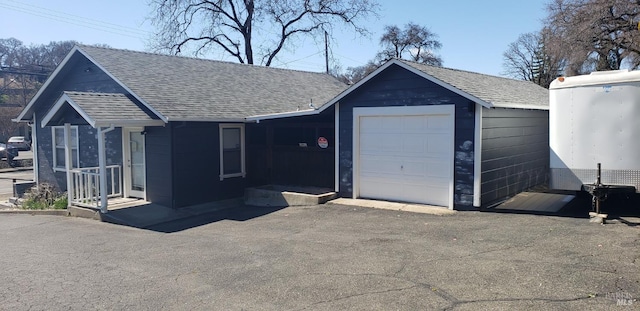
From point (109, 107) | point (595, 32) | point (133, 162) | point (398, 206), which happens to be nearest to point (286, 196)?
point (398, 206)

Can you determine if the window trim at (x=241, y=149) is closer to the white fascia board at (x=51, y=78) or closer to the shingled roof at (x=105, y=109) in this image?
the shingled roof at (x=105, y=109)

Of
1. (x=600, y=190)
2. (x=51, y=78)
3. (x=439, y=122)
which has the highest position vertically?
(x=51, y=78)

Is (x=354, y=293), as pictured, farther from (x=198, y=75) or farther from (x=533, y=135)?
(x=198, y=75)

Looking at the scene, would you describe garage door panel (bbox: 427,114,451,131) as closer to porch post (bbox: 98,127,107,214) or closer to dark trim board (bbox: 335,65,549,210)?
dark trim board (bbox: 335,65,549,210)

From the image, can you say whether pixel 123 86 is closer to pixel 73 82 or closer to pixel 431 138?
pixel 73 82

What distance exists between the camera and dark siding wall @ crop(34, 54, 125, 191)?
13898mm

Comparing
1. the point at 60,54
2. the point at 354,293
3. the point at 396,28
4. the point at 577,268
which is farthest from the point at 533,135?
the point at 60,54

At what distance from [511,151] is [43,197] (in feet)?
45.1

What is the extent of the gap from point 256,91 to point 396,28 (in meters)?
41.0

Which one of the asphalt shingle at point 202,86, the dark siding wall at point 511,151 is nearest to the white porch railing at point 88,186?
the asphalt shingle at point 202,86

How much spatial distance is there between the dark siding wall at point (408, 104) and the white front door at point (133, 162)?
18.1 ft

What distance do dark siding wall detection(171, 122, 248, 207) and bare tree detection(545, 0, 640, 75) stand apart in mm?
21945

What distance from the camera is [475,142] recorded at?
10438mm

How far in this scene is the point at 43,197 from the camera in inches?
600
